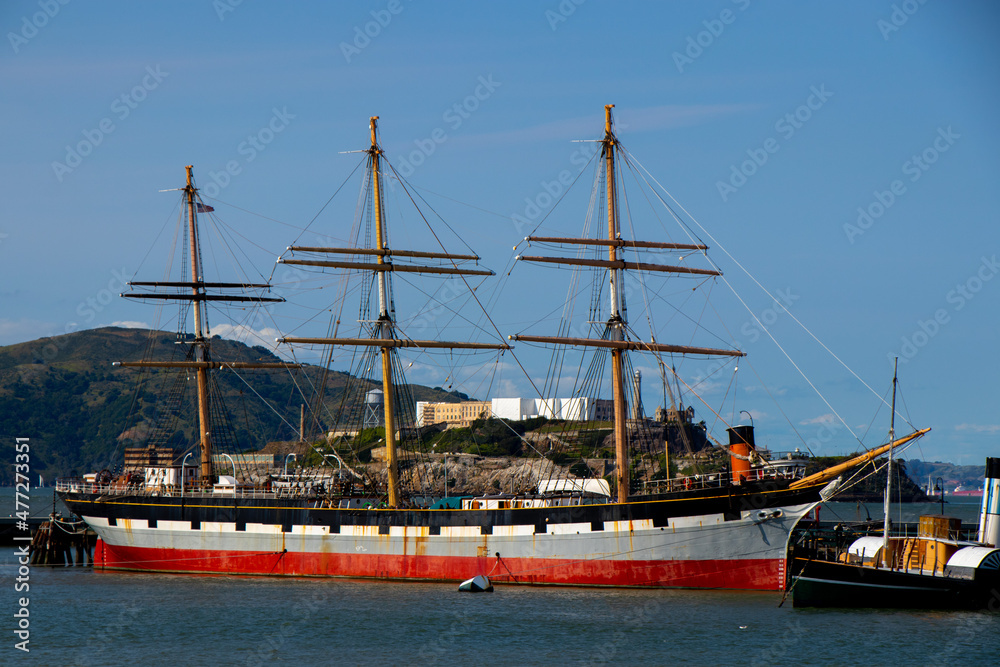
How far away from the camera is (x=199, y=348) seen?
6041cm

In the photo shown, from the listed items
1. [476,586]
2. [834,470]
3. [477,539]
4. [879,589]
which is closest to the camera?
[879,589]

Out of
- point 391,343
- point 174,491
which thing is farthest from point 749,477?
point 174,491

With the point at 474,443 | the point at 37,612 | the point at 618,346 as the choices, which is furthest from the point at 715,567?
the point at 474,443

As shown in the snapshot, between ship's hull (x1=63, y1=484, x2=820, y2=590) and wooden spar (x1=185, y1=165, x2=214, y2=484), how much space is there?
440cm

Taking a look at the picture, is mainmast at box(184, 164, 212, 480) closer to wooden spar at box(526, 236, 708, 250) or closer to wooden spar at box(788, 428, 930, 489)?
wooden spar at box(526, 236, 708, 250)

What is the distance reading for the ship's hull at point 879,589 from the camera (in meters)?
39.1

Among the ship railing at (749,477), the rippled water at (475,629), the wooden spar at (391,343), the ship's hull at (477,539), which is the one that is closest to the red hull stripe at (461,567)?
the ship's hull at (477,539)

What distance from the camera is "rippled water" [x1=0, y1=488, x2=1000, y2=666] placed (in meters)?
31.7

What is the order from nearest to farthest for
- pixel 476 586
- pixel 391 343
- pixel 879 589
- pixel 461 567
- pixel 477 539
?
pixel 879 589 → pixel 476 586 → pixel 477 539 → pixel 461 567 → pixel 391 343

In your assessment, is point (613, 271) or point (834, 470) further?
point (613, 271)

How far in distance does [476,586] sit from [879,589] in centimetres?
1674

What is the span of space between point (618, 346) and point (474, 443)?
111m

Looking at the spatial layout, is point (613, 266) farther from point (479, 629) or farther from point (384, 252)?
point (479, 629)

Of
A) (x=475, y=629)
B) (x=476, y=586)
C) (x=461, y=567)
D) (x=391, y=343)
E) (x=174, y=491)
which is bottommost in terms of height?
(x=475, y=629)
